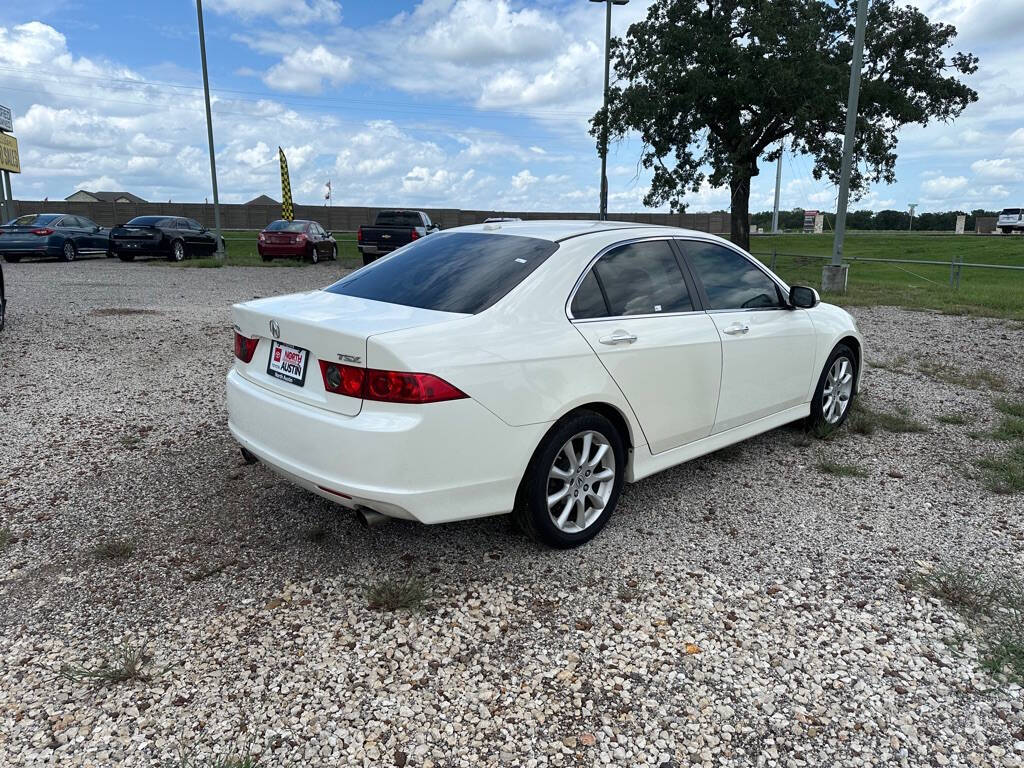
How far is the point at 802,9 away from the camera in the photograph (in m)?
22.4

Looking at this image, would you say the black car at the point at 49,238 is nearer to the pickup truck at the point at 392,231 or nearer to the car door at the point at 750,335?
the pickup truck at the point at 392,231

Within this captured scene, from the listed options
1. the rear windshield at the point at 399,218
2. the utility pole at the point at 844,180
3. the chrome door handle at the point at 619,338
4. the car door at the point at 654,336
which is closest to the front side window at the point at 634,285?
the car door at the point at 654,336

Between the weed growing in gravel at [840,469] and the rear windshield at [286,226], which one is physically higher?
the rear windshield at [286,226]

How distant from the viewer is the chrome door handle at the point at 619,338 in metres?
3.58

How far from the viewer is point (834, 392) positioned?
567 centimetres

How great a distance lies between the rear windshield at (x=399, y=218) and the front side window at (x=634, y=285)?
18911 millimetres

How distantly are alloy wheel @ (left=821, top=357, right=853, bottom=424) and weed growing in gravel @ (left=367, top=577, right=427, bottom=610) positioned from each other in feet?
11.9

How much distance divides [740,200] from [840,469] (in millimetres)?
21590

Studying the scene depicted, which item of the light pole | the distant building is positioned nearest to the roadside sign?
the light pole

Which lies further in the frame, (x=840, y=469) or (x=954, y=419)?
(x=954, y=419)

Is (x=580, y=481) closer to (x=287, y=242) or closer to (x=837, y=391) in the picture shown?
(x=837, y=391)

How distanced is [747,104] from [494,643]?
23.2 meters

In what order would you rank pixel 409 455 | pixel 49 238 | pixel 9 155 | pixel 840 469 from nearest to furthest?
pixel 409 455
pixel 840 469
pixel 49 238
pixel 9 155

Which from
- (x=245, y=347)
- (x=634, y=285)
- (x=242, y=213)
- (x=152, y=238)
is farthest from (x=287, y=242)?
(x=242, y=213)
